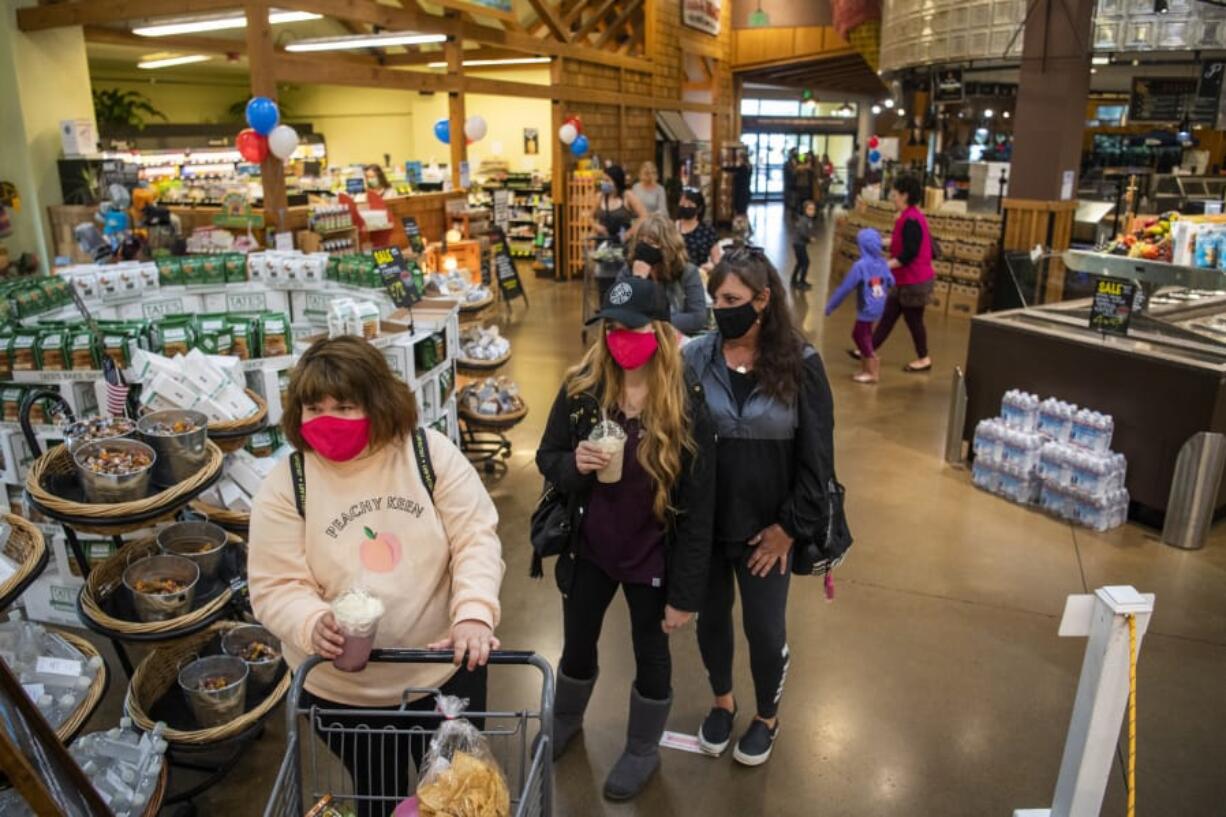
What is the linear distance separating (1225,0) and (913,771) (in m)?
9.18

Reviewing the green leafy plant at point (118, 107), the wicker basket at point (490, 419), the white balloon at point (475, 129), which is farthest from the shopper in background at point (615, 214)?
the green leafy plant at point (118, 107)

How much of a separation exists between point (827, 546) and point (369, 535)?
142cm

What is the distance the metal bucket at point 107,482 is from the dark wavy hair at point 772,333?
6.14ft

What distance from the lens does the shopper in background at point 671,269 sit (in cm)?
473

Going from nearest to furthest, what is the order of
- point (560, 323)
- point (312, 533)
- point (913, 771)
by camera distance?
point (312, 533) → point (913, 771) → point (560, 323)

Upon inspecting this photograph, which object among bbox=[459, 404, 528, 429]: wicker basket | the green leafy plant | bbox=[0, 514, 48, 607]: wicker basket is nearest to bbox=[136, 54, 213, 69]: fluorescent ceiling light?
the green leafy plant

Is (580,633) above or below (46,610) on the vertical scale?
above

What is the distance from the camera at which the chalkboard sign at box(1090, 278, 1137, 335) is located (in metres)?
5.05

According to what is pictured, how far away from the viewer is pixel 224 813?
111 inches

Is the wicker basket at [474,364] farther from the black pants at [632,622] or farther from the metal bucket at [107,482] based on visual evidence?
the black pants at [632,622]

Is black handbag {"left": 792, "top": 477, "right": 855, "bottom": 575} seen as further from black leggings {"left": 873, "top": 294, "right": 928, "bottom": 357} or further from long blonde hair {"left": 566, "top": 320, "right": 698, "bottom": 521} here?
black leggings {"left": 873, "top": 294, "right": 928, "bottom": 357}

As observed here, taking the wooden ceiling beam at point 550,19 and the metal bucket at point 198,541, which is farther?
the wooden ceiling beam at point 550,19

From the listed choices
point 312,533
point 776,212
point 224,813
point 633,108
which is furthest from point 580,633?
point 776,212

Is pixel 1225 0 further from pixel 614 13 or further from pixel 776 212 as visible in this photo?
pixel 776 212
